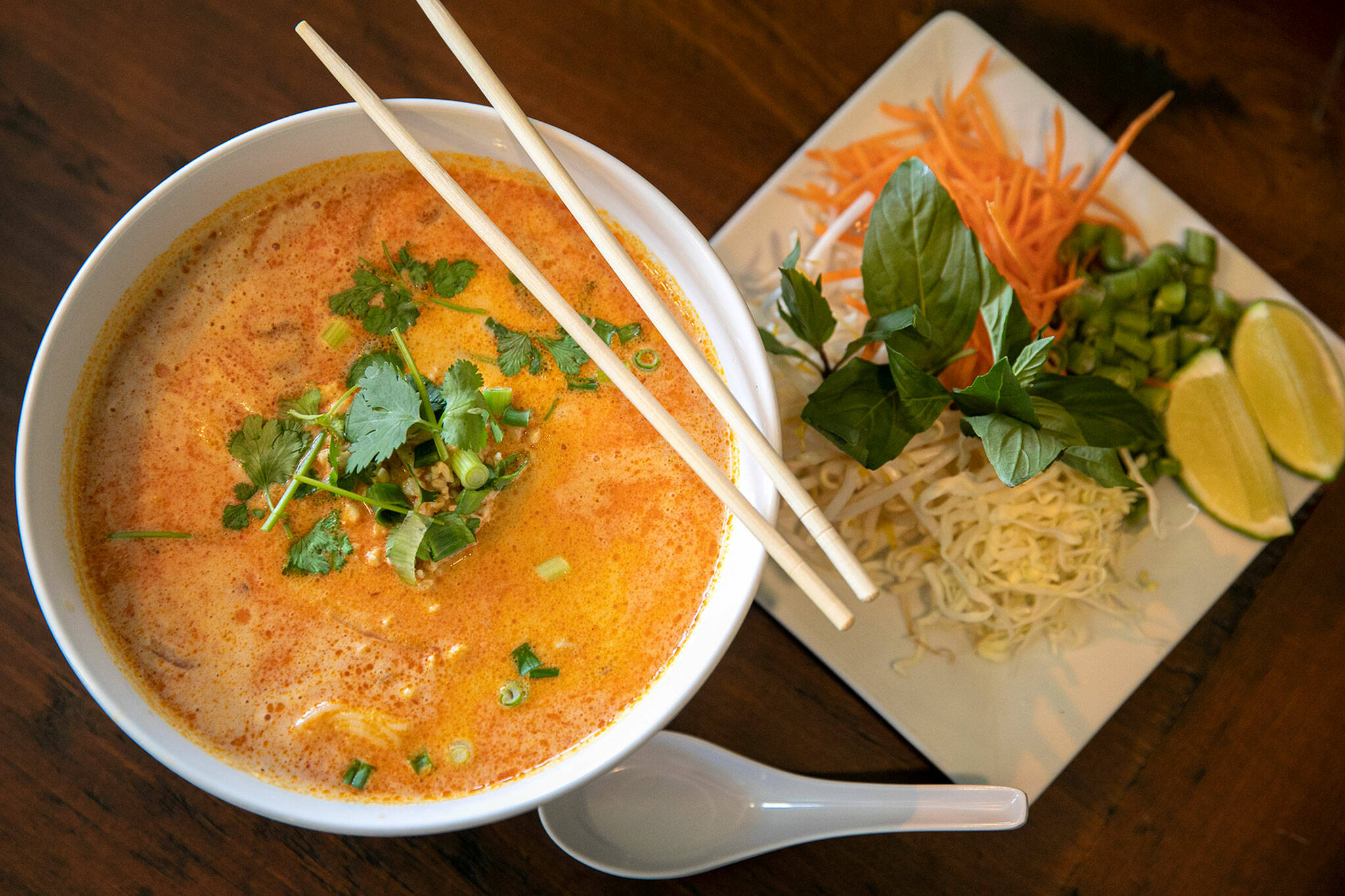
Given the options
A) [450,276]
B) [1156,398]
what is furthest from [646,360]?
[1156,398]

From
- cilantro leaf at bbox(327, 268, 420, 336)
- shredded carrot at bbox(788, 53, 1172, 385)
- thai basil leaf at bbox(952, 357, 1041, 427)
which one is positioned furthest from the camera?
shredded carrot at bbox(788, 53, 1172, 385)

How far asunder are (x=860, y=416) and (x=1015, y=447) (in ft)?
0.85

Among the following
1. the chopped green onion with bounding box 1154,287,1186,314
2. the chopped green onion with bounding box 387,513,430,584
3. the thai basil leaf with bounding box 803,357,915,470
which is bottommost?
the chopped green onion with bounding box 1154,287,1186,314

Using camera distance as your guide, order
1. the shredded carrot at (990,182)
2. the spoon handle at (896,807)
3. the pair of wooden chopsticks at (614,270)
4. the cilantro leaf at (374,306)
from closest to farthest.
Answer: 1. the pair of wooden chopsticks at (614,270)
2. the cilantro leaf at (374,306)
3. the spoon handle at (896,807)
4. the shredded carrot at (990,182)

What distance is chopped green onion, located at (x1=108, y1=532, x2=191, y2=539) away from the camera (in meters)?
1.43

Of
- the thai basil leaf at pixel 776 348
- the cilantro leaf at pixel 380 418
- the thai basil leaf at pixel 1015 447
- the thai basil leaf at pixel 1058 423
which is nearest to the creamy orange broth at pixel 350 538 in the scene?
the cilantro leaf at pixel 380 418

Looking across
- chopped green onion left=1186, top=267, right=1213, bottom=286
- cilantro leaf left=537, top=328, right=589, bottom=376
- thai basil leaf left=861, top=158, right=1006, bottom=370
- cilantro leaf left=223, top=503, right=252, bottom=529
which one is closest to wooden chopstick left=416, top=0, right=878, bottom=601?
cilantro leaf left=537, top=328, right=589, bottom=376

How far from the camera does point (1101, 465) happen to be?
1546mm

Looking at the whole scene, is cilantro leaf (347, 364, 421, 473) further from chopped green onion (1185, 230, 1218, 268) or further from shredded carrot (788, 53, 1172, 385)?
chopped green onion (1185, 230, 1218, 268)

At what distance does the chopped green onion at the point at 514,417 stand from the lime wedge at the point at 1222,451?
1.46m

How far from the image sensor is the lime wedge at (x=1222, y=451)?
6.20 feet

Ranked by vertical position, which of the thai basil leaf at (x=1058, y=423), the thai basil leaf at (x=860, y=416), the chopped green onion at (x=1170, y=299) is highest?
the thai basil leaf at (x=860, y=416)

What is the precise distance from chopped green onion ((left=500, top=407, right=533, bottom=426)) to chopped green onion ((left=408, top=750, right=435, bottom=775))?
0.58 meters

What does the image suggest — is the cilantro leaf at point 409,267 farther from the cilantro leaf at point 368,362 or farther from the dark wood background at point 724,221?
the dark wood background at point 724,221
